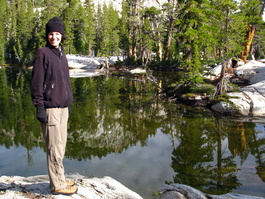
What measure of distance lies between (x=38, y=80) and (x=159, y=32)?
128 ft

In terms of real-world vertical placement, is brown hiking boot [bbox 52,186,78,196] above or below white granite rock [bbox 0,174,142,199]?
above

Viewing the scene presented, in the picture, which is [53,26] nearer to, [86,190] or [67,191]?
[67,191]

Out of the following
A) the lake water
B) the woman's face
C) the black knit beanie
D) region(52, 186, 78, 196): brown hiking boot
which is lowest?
the lake water

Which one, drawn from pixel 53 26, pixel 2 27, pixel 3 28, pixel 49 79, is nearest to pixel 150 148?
pixel 49 79

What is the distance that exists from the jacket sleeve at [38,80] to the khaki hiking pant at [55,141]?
22 centimetres

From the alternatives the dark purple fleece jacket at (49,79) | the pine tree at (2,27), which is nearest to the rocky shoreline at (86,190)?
the dark purple fleece jacket at (49,79)

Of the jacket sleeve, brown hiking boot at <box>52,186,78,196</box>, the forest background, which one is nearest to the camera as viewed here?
the jacket sleeve

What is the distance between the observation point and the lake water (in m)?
6.19

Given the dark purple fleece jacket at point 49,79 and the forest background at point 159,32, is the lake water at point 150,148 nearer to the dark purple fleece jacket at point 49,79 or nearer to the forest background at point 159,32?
the dark purple fleece jacket at point 49,79

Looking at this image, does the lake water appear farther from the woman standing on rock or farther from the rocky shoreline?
the woman standing on rock

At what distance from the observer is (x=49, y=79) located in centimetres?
354

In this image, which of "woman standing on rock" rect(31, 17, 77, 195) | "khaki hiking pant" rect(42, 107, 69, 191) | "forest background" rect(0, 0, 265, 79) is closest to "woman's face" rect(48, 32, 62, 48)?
"woman standing on rock" rect(31, 17, 77, 195)

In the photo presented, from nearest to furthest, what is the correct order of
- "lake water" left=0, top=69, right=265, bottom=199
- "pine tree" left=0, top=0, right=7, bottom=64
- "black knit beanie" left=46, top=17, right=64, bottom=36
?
"black knit beanie" left=46, top=17, right=64, bottom=36 < "lake water" left=0, top=69, right=265, bottom=199 < "pine tree" left=0, top=0, right=7, bottom=64

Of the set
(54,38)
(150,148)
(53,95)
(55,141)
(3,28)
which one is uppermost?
(3,28)
